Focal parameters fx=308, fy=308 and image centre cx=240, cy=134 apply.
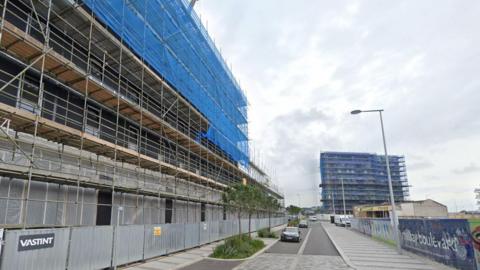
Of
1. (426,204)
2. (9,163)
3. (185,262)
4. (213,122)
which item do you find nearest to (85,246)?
(9,163)

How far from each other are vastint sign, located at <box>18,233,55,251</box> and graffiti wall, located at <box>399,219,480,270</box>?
14463 mm

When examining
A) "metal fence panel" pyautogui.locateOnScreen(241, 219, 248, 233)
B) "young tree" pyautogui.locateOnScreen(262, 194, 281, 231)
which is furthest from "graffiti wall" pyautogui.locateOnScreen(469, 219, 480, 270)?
"metal fence panel" pyautogui.locateOnScreen(241, 219, 248, 233)

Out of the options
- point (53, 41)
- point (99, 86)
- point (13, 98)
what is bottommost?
point (13, 98)

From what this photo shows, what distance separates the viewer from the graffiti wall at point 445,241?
38.3ft

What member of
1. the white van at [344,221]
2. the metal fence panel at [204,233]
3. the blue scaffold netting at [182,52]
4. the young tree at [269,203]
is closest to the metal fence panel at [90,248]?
the metal fence panel at [204,233]

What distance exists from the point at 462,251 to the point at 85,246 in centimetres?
1418

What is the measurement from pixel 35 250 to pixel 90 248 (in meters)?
2.26

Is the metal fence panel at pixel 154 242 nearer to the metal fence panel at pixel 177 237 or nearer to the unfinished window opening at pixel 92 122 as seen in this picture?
the metal fence panel at pixel 177 237

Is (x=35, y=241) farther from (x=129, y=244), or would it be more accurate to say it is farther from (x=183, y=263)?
(x=183, y=263)

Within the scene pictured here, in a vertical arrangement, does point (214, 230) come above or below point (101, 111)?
below

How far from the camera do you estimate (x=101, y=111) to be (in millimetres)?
15516

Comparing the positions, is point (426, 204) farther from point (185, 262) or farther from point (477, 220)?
point (185, 262)

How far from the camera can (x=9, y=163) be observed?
9.56 meters

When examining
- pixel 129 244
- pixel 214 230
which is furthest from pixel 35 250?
pixel 214 230
